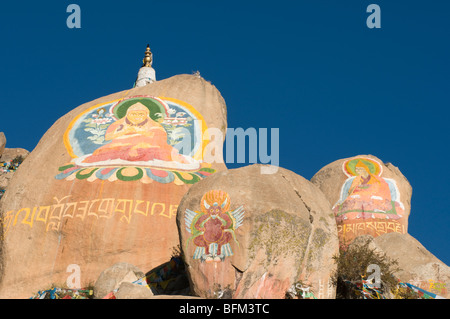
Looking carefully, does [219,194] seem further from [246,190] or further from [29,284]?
[29,284]

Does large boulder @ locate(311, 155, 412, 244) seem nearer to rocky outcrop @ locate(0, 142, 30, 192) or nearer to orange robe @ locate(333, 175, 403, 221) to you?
orange robe @ locate(333, 175, 403, 221)

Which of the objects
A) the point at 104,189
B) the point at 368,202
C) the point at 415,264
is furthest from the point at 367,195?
the point at 104,189

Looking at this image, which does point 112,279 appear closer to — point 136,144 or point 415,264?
point 136,144

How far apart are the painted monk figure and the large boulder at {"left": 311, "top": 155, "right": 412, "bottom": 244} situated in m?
8.18

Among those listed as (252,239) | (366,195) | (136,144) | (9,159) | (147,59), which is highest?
(147,59)

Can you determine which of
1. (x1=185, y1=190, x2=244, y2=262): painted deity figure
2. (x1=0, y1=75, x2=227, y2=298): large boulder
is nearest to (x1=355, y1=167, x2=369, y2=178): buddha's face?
(x1=0, y1=75, x2=227, y2=298): large boulder

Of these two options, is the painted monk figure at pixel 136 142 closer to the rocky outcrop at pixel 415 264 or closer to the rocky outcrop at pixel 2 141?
the rocky outcrop at pixel 415 264

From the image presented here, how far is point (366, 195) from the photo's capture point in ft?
84.0

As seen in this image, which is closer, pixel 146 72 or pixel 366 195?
pixel 366 195

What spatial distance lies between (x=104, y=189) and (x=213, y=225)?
5.46m

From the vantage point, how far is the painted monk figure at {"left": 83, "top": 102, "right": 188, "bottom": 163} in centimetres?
1872

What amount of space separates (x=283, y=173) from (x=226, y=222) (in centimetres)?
211

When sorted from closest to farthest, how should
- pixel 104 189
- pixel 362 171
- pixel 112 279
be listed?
pixel 112 279 → pixel 104 189 → pixel 362 171

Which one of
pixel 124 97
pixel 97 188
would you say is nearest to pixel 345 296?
pixel 97 188
